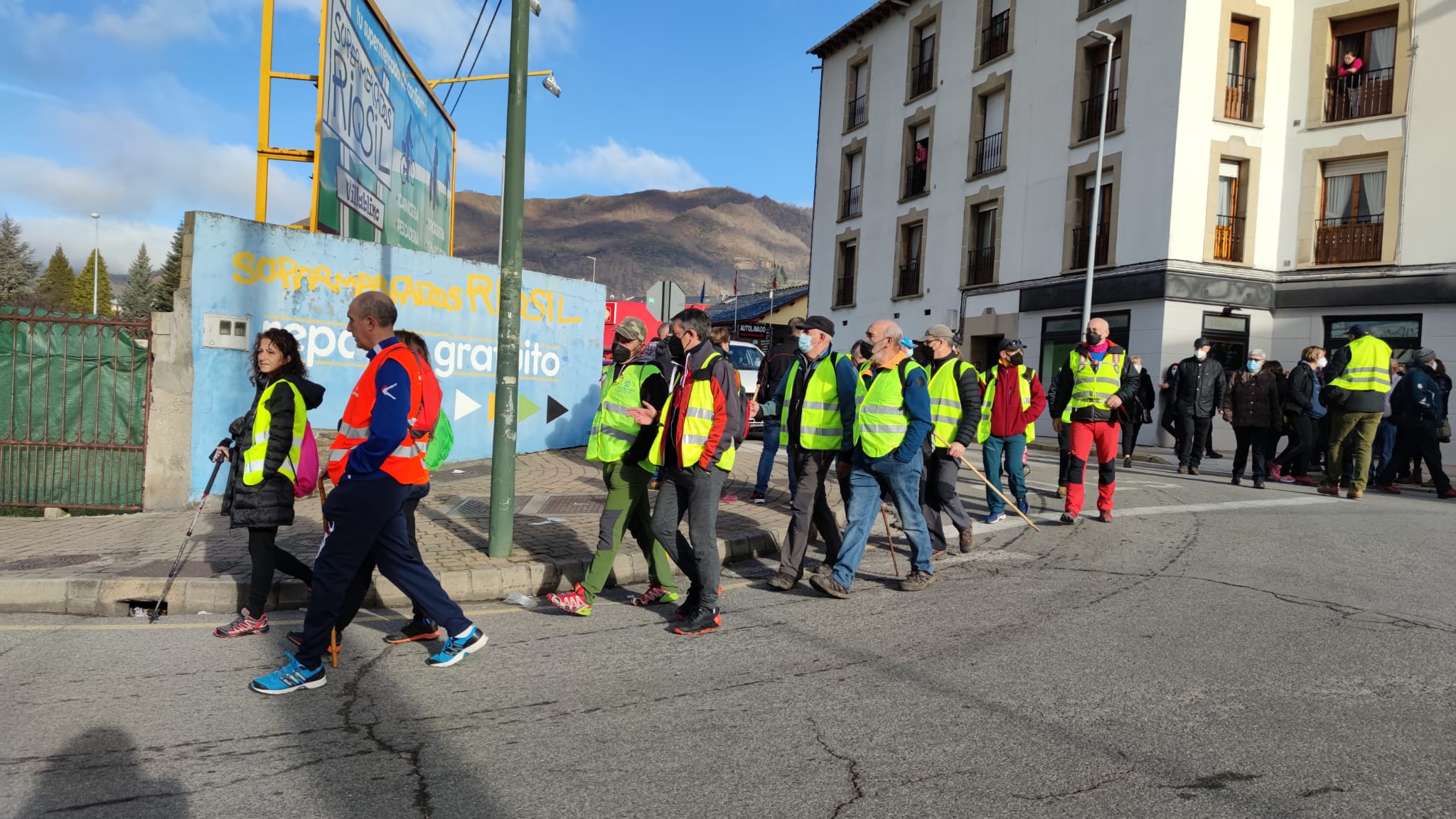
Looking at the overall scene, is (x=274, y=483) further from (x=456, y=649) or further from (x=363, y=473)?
(x=456, y=649)

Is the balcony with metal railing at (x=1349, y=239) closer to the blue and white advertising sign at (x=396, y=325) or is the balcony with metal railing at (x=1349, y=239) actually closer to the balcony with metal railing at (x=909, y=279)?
the balcony with metal railing at (x=909, y=279)

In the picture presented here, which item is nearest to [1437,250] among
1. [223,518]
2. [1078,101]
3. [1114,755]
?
[1078,101]

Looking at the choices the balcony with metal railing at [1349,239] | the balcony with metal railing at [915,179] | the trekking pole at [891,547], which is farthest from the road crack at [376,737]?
the balcony with metal railing at [915,179]

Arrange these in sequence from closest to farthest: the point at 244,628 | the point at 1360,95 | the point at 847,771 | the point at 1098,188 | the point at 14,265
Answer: the point at 847,771 < the point at 244,628 < the point at 1360,95 < the point at 1098,188 < the point at 14,265

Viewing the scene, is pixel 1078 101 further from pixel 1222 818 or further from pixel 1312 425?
pixel 1222 818

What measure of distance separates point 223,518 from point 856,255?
87.5ft

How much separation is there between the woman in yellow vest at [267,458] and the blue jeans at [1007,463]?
6293mm

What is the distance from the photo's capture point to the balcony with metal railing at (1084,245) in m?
22.6

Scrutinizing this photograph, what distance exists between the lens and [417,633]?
506 cm

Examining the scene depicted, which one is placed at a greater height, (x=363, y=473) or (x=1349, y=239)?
(x=1349, y=239)

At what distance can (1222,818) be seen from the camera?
115 inches

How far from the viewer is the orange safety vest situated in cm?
418

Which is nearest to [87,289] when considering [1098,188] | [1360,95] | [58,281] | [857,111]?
[58,281]

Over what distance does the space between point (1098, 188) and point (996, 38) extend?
7.70 m
